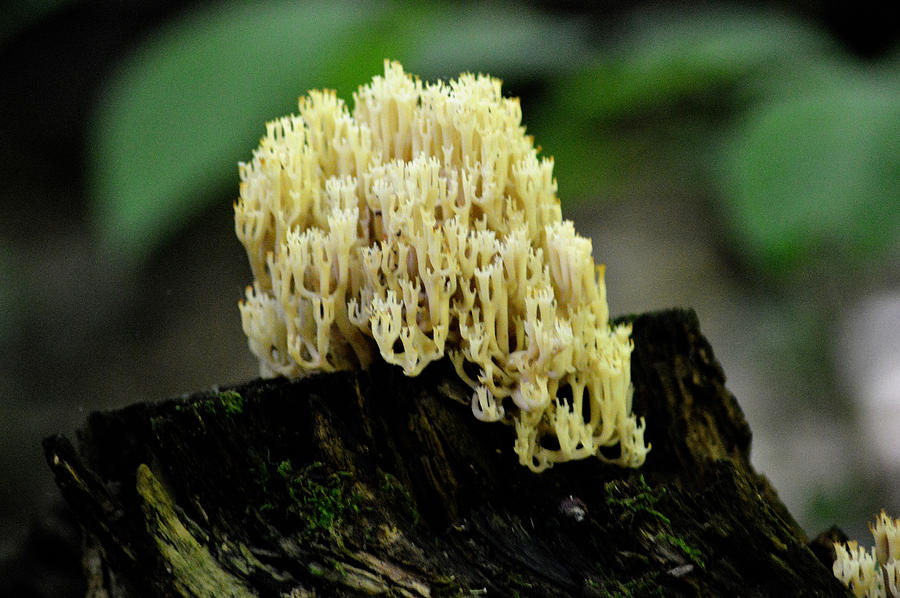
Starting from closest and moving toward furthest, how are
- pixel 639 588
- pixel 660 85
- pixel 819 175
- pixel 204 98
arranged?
1. pixel 639 588
2. pixel 819 175
3. pixel 204 98
4. pixel 660 85

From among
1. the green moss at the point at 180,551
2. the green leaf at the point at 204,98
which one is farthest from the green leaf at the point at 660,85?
the green moss at the point at 180,551

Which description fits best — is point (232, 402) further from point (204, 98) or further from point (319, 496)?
point (204, 98)

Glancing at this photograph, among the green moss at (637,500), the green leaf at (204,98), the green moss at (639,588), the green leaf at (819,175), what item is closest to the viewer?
the green moss at (639,588)

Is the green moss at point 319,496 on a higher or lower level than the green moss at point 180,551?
higher

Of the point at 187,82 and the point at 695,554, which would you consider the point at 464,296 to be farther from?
the point at 187,82

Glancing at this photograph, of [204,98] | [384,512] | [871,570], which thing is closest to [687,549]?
[871,570]

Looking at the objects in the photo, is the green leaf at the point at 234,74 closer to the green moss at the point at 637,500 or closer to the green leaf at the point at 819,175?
the green leaf at the point at 819,175

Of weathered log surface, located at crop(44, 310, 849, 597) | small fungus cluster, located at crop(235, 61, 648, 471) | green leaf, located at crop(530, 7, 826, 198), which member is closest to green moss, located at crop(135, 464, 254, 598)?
weathered log surface, located at crop(44, 310, 849, 597)

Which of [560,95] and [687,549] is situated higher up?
[560,95]
